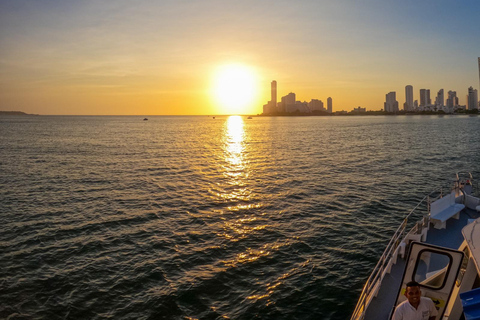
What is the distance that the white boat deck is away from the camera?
37.0ft

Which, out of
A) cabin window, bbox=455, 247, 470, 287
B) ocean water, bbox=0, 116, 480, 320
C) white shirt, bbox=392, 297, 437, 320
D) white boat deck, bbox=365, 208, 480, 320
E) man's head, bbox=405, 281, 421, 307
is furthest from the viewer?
ocean water, bbox=0, 116, 480, 320

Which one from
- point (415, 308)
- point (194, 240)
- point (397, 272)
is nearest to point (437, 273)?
point (415, 308)

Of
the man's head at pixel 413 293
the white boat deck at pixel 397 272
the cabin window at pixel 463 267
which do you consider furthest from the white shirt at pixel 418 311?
the white boat deck at pixel 397 272

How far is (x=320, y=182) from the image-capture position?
128 ft

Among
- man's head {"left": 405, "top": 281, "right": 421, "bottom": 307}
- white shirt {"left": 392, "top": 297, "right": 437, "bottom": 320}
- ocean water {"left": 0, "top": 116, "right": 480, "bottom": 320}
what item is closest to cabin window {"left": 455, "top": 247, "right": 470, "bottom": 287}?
white shirt {"left": 392, "top": 297, "right": 437, "bottom": 320}

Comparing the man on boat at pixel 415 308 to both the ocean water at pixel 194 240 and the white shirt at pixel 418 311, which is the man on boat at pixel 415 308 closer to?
the white shirt at pixel 418 311

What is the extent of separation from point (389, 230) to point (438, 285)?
14.4 m

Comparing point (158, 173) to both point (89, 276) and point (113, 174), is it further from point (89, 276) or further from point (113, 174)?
point (89, 276)

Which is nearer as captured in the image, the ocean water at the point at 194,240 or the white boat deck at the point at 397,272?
the white boat deck at the point at 397,272

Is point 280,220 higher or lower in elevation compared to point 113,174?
lower

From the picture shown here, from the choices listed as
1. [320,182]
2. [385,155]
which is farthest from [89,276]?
[385,155]

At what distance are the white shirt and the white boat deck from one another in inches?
106

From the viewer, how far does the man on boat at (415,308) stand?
8.31m

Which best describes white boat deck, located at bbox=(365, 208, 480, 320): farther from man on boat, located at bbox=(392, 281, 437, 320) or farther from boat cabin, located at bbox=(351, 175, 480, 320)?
man on boat, located at bbox=(392, 281, 437, 320)
